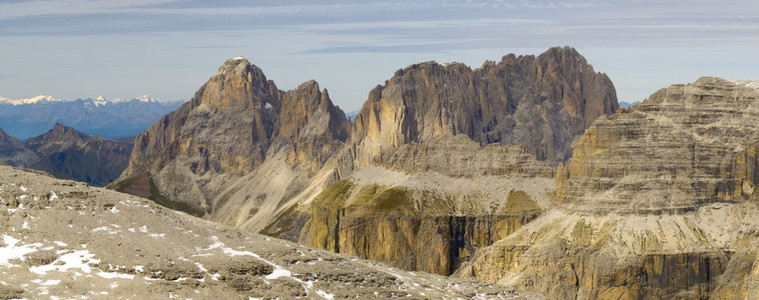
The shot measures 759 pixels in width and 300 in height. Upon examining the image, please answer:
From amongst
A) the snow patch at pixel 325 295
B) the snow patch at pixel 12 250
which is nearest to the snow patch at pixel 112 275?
the snow patch at pixel 12 250

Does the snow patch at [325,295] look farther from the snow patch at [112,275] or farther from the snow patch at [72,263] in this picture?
the snow patch at [72,263]

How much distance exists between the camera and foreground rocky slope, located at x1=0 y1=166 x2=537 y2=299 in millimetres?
Answer: 98875

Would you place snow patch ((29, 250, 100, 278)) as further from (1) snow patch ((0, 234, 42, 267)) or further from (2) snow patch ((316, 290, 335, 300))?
(2) snow patch ((316, 290, 335, 300))

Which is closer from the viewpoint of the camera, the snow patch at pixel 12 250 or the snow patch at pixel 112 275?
the snow patch at pixel 12 250

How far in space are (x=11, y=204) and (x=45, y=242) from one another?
873cm

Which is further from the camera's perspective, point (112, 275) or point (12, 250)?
point (12, 250)

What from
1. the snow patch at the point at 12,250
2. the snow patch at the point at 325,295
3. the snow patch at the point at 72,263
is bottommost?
the snow patch at the point at 325,295

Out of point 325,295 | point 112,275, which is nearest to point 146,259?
point 112,275

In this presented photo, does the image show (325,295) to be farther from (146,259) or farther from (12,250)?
(12,250)

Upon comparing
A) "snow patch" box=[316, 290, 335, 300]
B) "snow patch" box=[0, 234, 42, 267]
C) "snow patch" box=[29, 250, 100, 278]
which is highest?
"snow patch" box=[0, 234, 42, 267]

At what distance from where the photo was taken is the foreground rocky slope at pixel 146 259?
324ft

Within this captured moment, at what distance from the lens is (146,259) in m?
105

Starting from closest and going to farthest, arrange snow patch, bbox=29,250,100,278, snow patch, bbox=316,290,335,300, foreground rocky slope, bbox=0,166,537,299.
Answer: foreground rocky slope, bbox=0,166,537,299 < snow patch, bbox=29,250,100,278 < snow patch, bbox=316,290,335,300

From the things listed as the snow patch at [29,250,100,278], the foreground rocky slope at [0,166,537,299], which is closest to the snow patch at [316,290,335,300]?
the foreground rocky slope at [0,166,537,299]
